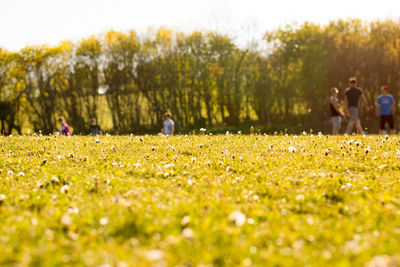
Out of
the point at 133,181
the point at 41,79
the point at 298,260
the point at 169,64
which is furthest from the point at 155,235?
the point at 41,79

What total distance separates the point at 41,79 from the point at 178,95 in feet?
49.8

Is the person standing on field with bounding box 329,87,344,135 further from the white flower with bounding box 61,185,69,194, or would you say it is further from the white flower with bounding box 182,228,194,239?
the white flower with bounding box 182,228,194,239

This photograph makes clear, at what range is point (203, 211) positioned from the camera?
4.98 m

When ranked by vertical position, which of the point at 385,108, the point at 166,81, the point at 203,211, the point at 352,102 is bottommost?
the point at 203,211

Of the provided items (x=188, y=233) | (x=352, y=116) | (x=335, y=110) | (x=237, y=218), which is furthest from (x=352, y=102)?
(x=188, y=233)

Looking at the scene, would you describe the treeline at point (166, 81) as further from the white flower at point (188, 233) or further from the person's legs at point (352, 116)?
the white flower at point (188, 233)

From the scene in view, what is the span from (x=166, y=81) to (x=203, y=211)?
3615 centimetres

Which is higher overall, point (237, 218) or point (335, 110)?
point (335, 110)

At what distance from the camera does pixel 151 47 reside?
39344 millimetres

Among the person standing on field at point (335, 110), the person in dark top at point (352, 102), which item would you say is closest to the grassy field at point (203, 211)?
the person standing on field at point (335, 110)

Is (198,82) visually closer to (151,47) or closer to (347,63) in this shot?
(151,47)

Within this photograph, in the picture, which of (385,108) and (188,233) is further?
(385,108)

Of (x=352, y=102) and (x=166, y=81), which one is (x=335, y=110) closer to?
(x=352, y=102)

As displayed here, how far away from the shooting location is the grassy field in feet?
12.0
